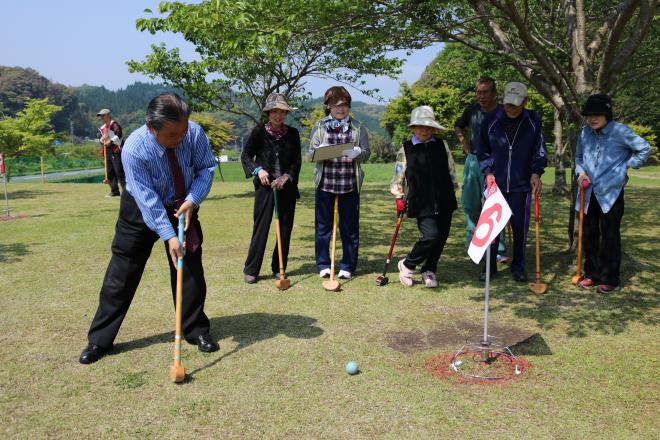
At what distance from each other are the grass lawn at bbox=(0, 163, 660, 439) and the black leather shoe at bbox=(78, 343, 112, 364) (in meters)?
0.06

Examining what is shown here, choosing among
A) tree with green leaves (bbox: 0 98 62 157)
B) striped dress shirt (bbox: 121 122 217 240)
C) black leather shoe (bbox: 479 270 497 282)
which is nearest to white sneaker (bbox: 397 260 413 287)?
black leather shoe (bbox: 479 270 497 282)

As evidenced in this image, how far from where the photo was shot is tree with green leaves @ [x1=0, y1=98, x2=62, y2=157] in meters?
19.0

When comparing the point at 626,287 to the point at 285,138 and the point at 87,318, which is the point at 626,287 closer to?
the point at 285,138

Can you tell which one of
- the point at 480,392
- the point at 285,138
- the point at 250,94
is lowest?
the point at 480,392

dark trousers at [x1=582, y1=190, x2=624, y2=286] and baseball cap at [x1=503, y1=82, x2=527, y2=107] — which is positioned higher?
baseball cap at [x1=503, y1=82, x2=527, y2=107]

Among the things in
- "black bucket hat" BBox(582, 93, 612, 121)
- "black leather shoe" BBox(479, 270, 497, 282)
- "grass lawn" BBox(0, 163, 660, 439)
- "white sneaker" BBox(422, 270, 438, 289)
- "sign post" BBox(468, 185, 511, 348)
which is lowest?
"grass lawn" BBox(0, 163, 660, 439)

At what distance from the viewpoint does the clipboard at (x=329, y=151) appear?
20.0ft

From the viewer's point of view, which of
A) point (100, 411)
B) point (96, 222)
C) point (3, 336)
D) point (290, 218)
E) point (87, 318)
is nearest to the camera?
point (100, 411)

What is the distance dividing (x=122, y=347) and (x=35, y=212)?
9755mm

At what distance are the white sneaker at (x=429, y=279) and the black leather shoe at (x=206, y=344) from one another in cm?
264

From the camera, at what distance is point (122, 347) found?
4.50m

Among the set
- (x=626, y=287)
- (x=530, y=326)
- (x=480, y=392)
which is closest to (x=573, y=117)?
(x=626, y=287)

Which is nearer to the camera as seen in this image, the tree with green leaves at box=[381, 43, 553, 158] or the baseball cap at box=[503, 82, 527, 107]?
the baseball cap at box=[503, 82, 527, 107]

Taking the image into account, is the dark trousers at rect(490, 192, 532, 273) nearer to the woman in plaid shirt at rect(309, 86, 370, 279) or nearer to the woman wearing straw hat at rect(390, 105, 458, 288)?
the woman wearing straw hat at rect(390, 105, 458, 288)
